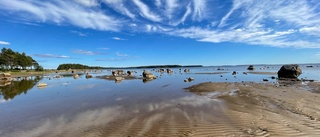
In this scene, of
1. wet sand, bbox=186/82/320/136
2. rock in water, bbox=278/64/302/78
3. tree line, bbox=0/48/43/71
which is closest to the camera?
wet sand, bbox=186/82/320/136

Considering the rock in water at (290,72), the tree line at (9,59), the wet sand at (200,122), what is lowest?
the wet sand at (200,122)

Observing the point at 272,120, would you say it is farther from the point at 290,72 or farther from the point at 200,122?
the point at 290,72

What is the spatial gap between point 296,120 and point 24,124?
14650 millimetres

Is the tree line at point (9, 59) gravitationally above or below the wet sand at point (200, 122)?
above

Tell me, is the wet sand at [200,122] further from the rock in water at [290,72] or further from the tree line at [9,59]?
the tree line at [9,59]

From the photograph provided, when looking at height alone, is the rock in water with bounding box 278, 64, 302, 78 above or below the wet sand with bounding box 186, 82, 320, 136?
above

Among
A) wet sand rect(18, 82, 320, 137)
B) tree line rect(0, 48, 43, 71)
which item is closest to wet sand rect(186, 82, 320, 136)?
wet sand rect(18, 82, 320, 137)

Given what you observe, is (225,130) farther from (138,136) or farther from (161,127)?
(138,136)

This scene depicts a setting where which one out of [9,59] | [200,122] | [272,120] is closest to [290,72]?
[272,120]

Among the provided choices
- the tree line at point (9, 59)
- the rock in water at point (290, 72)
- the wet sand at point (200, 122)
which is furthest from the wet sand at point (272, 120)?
the tree line at point (9, 59)

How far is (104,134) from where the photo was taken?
8609 mm

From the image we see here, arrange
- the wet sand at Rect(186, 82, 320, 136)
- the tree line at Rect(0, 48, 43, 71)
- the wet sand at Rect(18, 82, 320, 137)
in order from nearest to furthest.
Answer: the wet sand at Rect(186, 82, 320, 136) → the wet sand at Rect(18, 82, 320, 137) → the tree line at Rect(0, 48, 43, 71)

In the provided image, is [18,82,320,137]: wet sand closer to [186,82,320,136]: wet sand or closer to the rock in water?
[186,82,320,136]: wet sand

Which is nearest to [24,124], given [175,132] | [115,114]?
[115,114]
